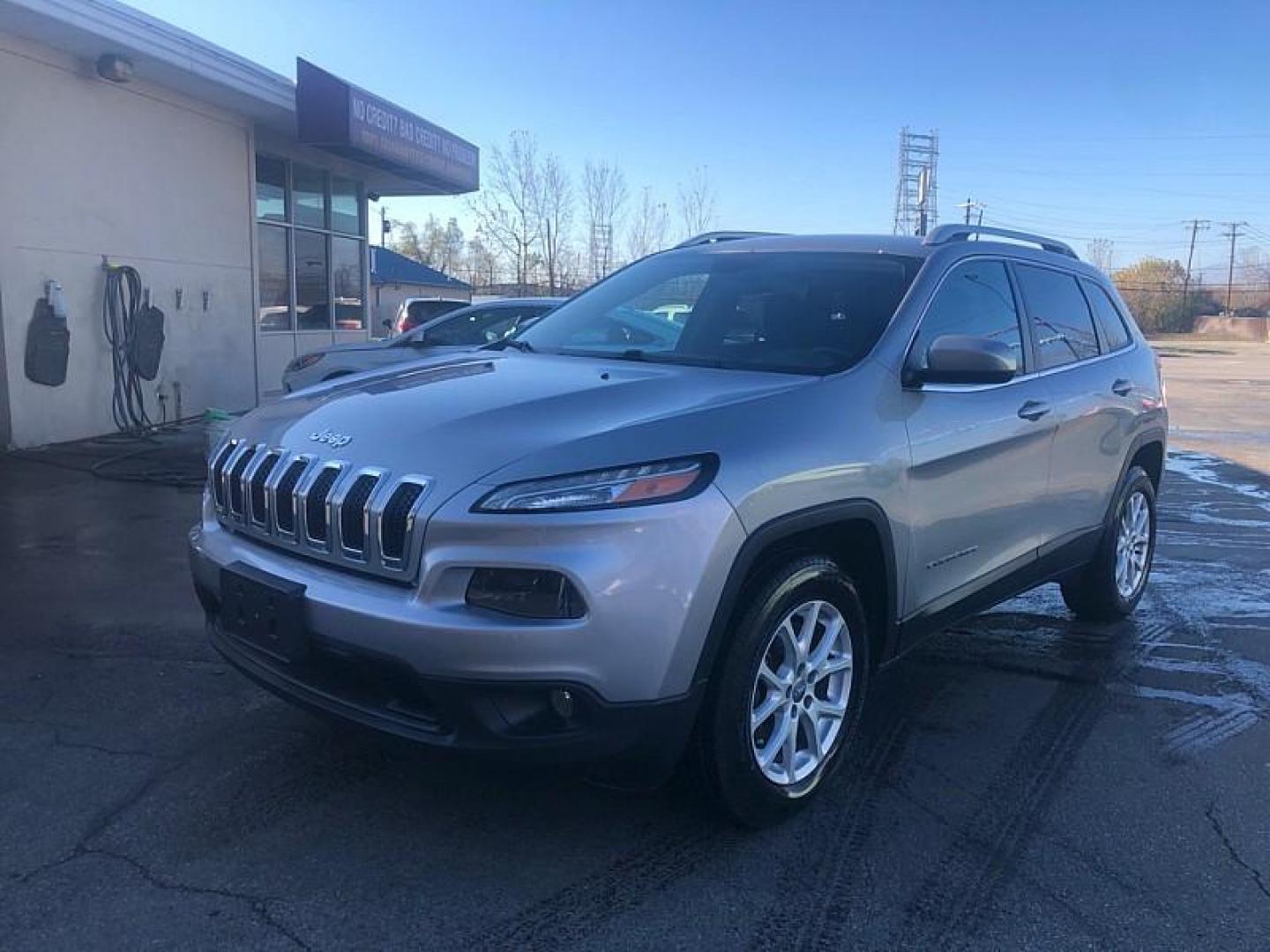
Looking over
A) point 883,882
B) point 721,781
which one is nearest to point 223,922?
point 721,781

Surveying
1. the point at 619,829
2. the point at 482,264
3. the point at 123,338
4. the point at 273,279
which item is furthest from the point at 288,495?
the point at 482,264

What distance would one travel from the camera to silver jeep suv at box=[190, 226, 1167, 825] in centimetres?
277

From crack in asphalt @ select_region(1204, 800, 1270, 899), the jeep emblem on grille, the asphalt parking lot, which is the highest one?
the jeep emblem on grille

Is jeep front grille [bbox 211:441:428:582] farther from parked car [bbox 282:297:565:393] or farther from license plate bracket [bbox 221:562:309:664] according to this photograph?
parked car [bbox 282:297:565:393]

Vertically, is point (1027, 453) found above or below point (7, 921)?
above

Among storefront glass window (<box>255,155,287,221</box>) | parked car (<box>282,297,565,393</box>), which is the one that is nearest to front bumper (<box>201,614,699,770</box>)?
parked car (<box>282,297,565,393</box>)

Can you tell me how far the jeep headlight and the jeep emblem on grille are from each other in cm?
62

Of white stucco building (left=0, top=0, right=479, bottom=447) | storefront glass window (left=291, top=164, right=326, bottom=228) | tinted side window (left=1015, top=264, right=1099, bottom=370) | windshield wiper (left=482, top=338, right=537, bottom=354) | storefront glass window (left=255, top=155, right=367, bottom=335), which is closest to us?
windshield wiper (left=482, top=338, right=537, bottom=354)

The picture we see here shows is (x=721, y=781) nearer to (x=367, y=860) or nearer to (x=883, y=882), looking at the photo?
(x=883, y=882)

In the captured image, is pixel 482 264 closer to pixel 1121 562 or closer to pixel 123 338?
pixel 123 338

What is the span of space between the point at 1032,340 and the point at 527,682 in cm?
299

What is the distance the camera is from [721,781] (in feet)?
10.2

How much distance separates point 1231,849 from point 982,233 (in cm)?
260

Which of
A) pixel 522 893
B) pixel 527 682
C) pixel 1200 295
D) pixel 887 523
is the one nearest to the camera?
pixel 527 682
